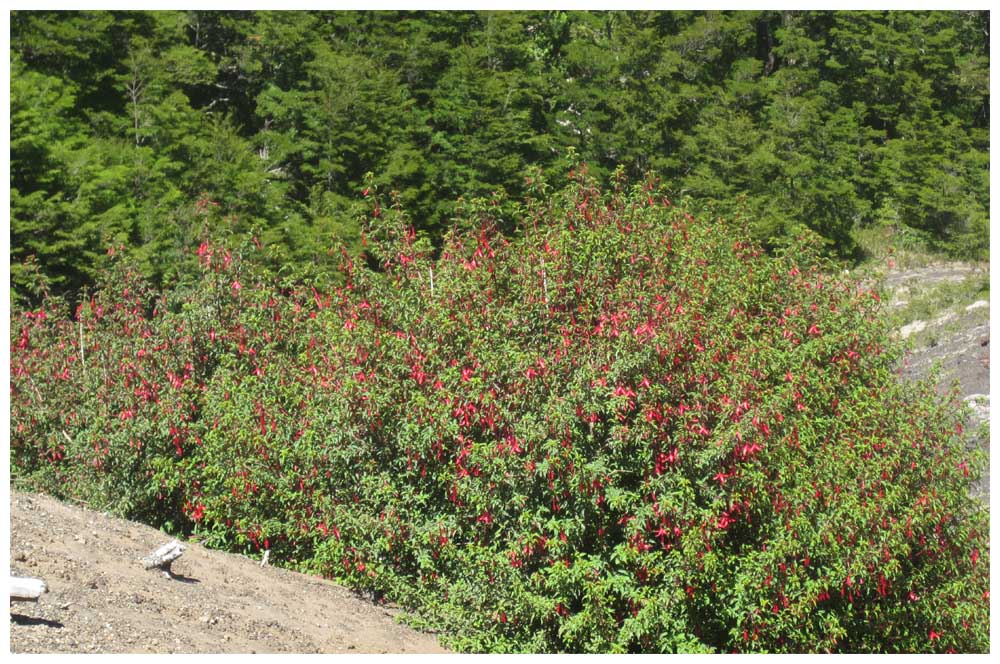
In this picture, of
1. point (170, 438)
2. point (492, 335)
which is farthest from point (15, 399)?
point (492, 335)

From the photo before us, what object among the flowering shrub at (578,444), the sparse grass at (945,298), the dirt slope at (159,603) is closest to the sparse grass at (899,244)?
the sparse grass at (945,298)

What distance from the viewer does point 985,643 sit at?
920 cm

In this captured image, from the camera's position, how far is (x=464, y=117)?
3116 centimetres

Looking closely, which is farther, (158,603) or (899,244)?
(899,244)

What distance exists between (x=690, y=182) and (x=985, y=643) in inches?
885

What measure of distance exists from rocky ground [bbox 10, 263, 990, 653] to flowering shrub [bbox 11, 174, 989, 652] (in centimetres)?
45

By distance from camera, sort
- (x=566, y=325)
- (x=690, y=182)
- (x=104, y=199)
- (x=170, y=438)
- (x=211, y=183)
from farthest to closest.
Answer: (x=690, y=182) < (x=211, y=183) < (x=104, y=199) < (x=170, y=438) < (x=566, y=325)

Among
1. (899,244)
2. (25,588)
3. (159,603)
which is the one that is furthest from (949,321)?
(25,588)

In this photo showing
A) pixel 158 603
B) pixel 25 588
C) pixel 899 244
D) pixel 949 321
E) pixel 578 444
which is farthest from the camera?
pixel 899 244

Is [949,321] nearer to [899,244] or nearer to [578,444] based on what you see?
[899,244]

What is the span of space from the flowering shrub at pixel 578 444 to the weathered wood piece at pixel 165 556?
51.3 inches

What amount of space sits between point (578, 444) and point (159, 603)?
3023 millimetres

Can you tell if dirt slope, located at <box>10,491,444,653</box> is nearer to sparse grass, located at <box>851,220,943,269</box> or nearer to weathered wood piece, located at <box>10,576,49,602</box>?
weathered wood piece, located at <box>10,576,49,602</box>

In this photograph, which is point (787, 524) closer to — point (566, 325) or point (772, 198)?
point (566, 325)
